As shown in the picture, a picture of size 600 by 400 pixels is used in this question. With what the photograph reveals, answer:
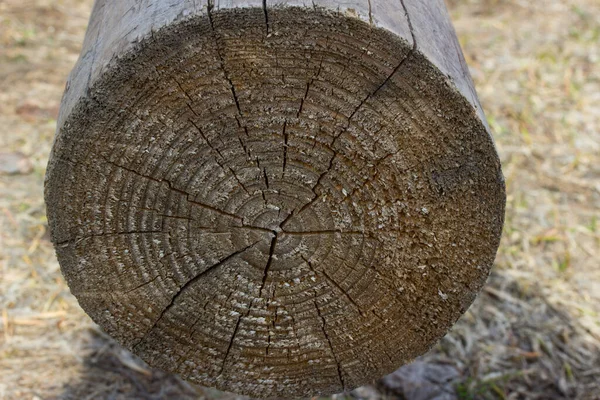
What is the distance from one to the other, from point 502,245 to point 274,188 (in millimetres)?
2168

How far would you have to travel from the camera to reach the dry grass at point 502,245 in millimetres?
2742

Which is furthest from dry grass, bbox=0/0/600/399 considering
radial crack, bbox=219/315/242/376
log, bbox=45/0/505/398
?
log, bbox=45/0/505/398

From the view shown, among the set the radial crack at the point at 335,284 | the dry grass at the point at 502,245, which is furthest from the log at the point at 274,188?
the dry grass at the point at 502,245

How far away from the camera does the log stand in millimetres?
1559

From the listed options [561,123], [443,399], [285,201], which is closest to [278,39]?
[285,201]

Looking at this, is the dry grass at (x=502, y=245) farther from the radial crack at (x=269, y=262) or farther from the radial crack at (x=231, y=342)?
the radial crack at (x=269, y=262)

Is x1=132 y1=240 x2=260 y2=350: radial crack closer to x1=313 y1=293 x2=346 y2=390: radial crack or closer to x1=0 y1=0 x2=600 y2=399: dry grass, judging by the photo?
x1=313 y1=293 x2=346 y2=390: radial crack

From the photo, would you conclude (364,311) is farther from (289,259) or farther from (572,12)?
(572,12)

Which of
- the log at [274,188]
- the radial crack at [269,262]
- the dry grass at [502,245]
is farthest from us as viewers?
the dry grass at [502,245]

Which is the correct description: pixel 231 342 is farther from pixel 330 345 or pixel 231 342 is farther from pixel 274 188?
pixel 274 188

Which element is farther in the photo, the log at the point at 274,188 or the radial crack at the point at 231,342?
the radial crack at the point at 231,342

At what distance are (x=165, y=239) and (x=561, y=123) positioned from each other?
353cm

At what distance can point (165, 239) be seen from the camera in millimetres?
1750

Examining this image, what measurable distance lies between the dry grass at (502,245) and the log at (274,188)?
902 mm
